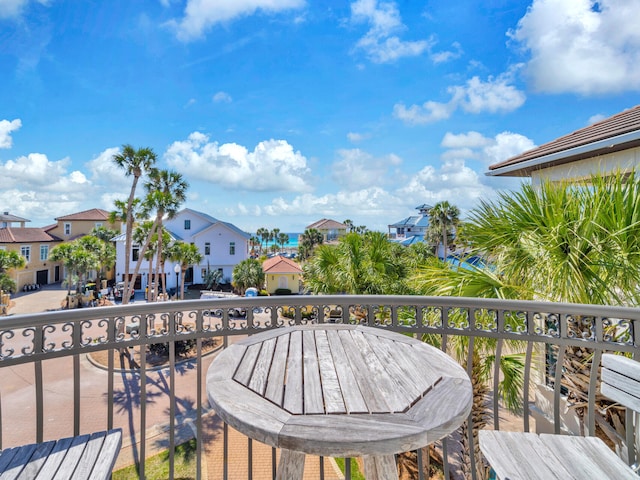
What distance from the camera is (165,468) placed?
19.5 ft

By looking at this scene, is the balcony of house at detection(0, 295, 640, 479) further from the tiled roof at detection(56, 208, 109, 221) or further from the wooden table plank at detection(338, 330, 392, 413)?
the tiled roof at detection(56, 208, 109, 221)

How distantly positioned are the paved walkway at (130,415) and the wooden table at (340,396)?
13.9 feet

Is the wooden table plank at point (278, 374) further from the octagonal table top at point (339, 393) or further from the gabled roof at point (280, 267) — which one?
the gabled roof at point (280, 267)

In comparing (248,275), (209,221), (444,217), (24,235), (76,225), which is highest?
(76,225)

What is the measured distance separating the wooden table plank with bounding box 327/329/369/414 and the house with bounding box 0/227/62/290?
1405 inches

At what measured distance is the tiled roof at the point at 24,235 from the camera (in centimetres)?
2809

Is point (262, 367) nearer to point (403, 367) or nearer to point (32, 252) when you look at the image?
point (403, 367)

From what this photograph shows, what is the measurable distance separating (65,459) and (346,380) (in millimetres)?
1284

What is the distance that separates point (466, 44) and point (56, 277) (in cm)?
4262

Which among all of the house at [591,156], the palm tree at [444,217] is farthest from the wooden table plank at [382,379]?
the palm tree at [444,217]

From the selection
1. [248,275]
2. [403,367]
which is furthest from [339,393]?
[248,275]

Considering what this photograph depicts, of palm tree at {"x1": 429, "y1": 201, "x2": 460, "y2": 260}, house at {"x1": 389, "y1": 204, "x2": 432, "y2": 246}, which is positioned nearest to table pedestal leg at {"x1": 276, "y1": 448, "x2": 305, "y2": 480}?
palm tree at {"x1": 429, "y1": 201, "x2": 460, "y2": 260}

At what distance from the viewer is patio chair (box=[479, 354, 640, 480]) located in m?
1.33

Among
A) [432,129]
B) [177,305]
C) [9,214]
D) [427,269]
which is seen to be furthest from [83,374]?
[9,214]
